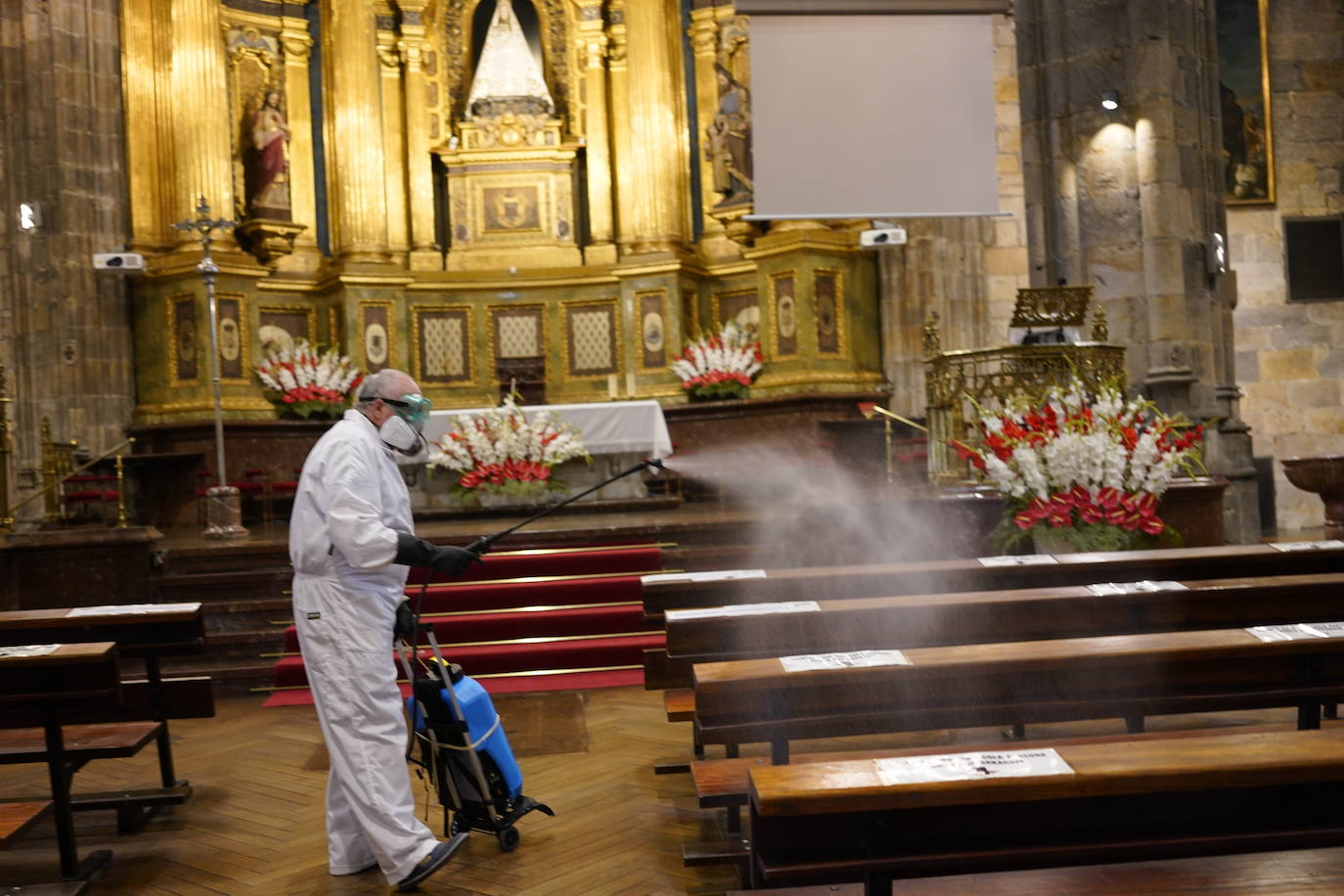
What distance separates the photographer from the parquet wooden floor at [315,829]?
166 inches

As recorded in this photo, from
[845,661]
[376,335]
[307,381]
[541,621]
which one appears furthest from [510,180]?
[845,661]

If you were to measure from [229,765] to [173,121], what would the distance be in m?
10.3

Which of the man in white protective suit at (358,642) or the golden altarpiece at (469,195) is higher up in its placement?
the golden altarpiece at (469,195)

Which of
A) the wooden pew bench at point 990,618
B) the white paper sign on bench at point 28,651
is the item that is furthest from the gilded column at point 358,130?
the wooden pew bench at point 990,618

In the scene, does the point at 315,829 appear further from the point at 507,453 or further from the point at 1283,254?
the point at 1283,254

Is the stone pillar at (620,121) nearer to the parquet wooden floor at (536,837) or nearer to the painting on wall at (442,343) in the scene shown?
the painting on wall at (442,343)

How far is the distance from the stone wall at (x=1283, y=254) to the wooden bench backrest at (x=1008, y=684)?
12.6 meters

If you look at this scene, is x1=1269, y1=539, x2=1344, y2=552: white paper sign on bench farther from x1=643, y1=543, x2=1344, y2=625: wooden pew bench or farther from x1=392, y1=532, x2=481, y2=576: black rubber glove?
x1=392, y1=532, x2=481, y2=576: black rubber glove

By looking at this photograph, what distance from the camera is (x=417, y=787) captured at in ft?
17.7

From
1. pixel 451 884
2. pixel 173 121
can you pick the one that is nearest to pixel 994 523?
pixel 451 884

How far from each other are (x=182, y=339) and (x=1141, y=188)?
33.3ft

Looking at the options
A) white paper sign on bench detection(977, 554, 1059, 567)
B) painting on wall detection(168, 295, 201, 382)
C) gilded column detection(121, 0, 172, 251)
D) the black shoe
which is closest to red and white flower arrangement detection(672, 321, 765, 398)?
painting on wall detection(168, 295, 201, 382)

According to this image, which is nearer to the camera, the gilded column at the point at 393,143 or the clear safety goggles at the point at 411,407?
the clear safety goggles at the point at 411,407

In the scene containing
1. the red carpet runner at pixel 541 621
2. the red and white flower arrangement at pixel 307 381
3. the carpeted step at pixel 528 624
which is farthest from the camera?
the red and white flower arrangement at pixel 307 381
